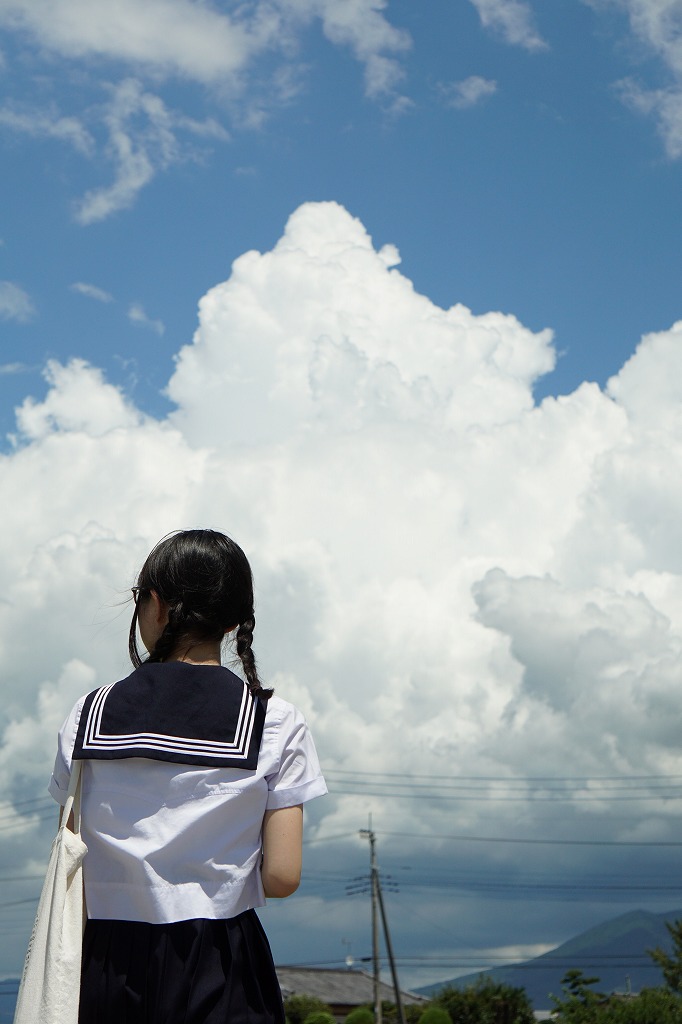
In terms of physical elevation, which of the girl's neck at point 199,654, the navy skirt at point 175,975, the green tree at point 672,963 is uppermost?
the green tree at point 672,963

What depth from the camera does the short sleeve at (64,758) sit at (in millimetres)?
2762

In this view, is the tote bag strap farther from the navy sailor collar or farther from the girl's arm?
the girl's arm

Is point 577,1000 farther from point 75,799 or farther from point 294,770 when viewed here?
point 75,799

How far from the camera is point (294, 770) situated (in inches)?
107

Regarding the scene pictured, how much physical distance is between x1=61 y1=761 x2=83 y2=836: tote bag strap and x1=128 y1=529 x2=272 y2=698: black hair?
30 cm

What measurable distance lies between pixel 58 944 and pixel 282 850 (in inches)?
20.9

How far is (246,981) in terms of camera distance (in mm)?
2582

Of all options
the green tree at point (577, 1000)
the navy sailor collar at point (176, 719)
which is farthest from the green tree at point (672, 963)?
the navy sailor collar at point (176, 719)

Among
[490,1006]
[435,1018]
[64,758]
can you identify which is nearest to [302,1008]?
[490,1006]

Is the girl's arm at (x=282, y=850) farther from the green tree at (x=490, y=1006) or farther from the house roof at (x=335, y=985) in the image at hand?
the house roof at (x=335, y=985)

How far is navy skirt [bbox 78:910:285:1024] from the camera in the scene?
2523 millimetres

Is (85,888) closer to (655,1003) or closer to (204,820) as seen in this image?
(204,820)

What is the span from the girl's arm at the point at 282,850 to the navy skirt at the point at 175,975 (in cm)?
12

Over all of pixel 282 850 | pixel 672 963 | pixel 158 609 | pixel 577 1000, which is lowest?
pixel 282 850
